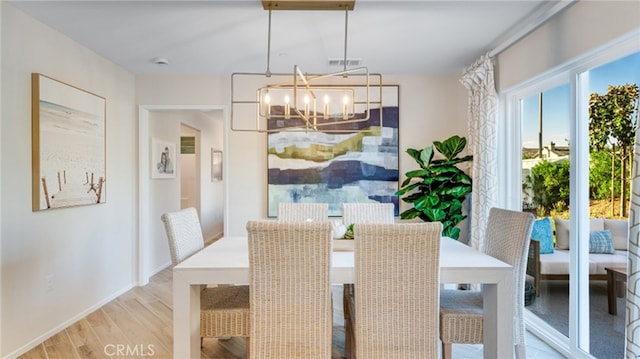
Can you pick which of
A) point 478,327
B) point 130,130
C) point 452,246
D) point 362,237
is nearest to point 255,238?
point 362,237

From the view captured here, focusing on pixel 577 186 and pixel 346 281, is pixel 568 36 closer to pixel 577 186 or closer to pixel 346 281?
pixel 577 186

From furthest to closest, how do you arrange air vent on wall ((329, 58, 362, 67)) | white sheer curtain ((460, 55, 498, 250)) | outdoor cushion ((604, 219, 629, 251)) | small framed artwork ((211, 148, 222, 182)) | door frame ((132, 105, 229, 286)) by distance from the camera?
1. small framed artwork ((211, 148, 222, 182))
2. door frame ((132, 105, 229, 286))
3. air vent on wall ((329, 58, 362, 67))
4. white sheer curtain ((460, 55, 498, 250))
5. outdoor cushion ((604, 219, 629, 251))

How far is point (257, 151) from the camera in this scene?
13.7ft

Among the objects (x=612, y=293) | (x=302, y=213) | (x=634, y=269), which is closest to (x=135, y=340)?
(x=302, y=213)

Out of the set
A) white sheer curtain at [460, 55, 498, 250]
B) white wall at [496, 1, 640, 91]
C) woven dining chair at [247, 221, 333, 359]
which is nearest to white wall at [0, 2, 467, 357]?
white sheer curtain at [460, 55, 498, 250]

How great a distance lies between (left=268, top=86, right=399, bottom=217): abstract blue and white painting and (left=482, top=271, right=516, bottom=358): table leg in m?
2.23

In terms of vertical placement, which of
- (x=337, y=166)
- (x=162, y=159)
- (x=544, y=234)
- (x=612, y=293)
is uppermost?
(x=162, y=159)

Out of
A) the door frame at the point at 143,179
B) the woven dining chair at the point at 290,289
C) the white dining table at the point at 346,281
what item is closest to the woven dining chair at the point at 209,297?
the white dining table at the point at 346,281

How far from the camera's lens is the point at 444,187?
3721mm

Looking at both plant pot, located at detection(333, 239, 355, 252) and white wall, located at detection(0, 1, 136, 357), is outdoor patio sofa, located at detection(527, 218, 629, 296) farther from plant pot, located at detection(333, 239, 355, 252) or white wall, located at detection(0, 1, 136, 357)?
white wall, located at detection(0, 1, 136, 357)

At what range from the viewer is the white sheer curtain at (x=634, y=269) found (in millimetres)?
1683

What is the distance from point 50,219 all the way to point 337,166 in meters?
2.75

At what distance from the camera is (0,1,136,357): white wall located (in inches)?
97.0

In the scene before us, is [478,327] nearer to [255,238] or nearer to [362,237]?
[362,237]
